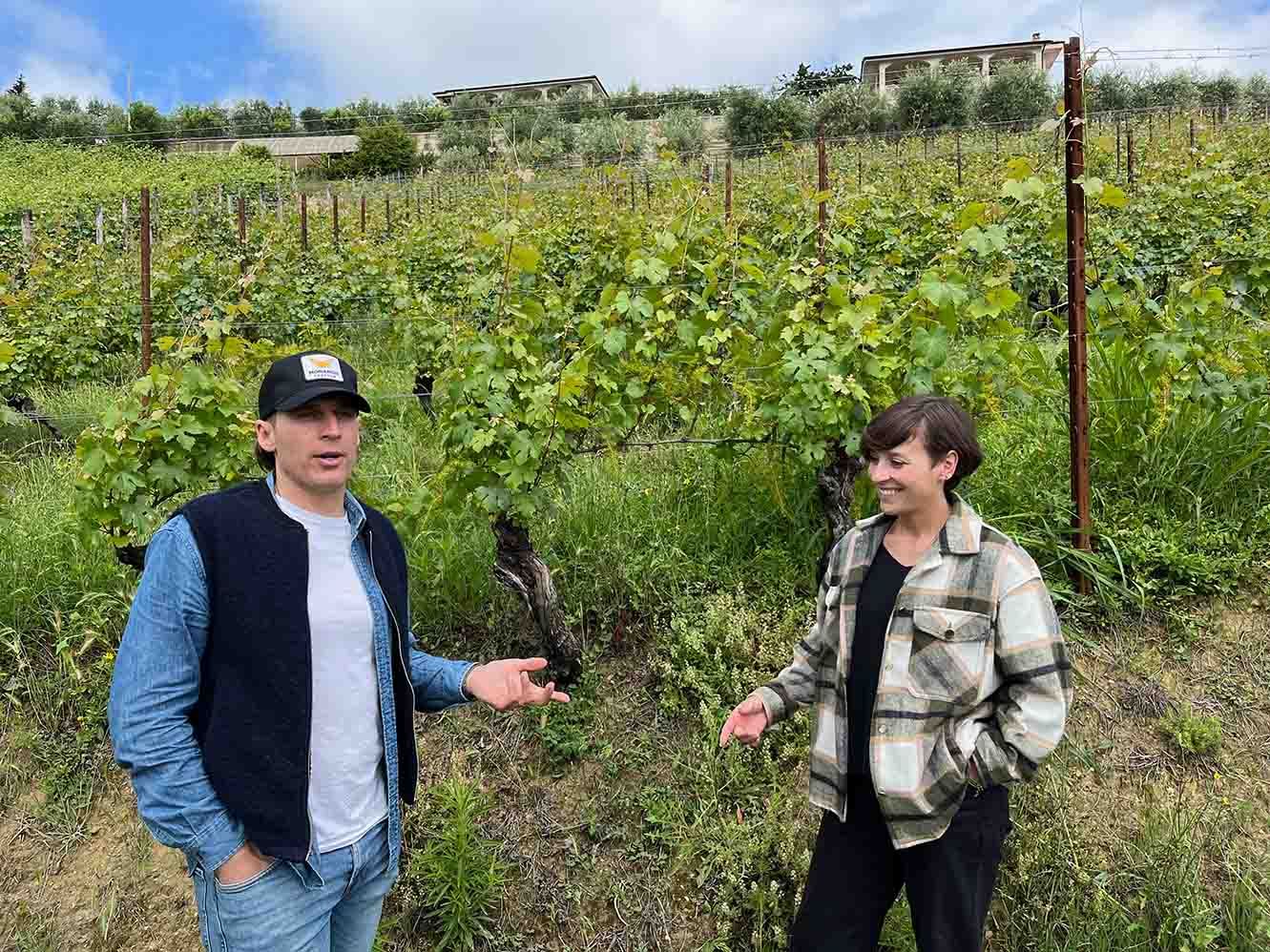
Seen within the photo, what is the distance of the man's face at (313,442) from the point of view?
5.59ft

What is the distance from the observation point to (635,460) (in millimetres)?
4293

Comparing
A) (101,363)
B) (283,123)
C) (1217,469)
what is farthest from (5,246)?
(283,123)

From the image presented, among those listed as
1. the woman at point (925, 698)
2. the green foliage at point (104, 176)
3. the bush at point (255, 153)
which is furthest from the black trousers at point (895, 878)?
the bush at point (255, 153)

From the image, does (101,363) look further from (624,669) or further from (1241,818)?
(1241,818)

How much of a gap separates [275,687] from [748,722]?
3.40 ft

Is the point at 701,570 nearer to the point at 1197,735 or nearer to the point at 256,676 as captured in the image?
the point at 1197,735

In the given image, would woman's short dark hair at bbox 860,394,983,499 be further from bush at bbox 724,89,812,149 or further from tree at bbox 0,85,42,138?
tree at bbox 0,85,42,138

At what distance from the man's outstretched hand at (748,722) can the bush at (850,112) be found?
101ft

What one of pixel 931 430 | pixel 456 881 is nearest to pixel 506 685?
pixel 931 430

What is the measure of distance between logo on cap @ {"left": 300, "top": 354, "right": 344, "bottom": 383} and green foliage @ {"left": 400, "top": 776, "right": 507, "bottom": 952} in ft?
5.78

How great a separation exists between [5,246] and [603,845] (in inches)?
598

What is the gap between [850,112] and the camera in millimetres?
30797

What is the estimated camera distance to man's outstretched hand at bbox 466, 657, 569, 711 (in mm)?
1880

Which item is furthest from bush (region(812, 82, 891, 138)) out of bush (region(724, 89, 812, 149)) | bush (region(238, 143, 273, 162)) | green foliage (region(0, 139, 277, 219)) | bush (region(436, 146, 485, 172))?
bush (region(238, 143, 273, 162))
